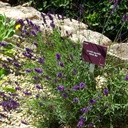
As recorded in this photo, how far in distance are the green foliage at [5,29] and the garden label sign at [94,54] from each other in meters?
1.50

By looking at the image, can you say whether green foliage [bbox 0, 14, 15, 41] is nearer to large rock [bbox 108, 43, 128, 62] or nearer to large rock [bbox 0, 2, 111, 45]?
large rock [bbox 0, 2, 111, 45]

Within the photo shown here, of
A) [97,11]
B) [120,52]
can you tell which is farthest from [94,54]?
[97,11]

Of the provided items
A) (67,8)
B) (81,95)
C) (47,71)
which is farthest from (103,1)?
(81,95)

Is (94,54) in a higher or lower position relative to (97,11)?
higher

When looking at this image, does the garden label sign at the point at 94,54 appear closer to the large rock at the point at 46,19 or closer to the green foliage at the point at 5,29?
the large rock at the point at 46,19

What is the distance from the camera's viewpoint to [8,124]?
329cm

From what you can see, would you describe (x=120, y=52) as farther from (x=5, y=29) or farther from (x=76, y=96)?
(x=5, y=29)

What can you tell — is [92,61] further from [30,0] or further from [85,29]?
[30,0]

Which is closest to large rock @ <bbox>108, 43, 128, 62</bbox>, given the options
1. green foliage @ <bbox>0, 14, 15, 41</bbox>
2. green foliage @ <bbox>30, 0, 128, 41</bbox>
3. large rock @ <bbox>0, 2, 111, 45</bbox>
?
large rock @ <bbox>0, 2, 111, 45</bbox>

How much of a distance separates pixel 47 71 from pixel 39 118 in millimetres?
445

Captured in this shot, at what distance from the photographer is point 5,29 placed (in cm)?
427

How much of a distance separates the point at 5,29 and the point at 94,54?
67.7 inches

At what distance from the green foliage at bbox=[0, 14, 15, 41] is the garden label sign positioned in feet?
4.93

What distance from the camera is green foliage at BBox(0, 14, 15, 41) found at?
417 cm
